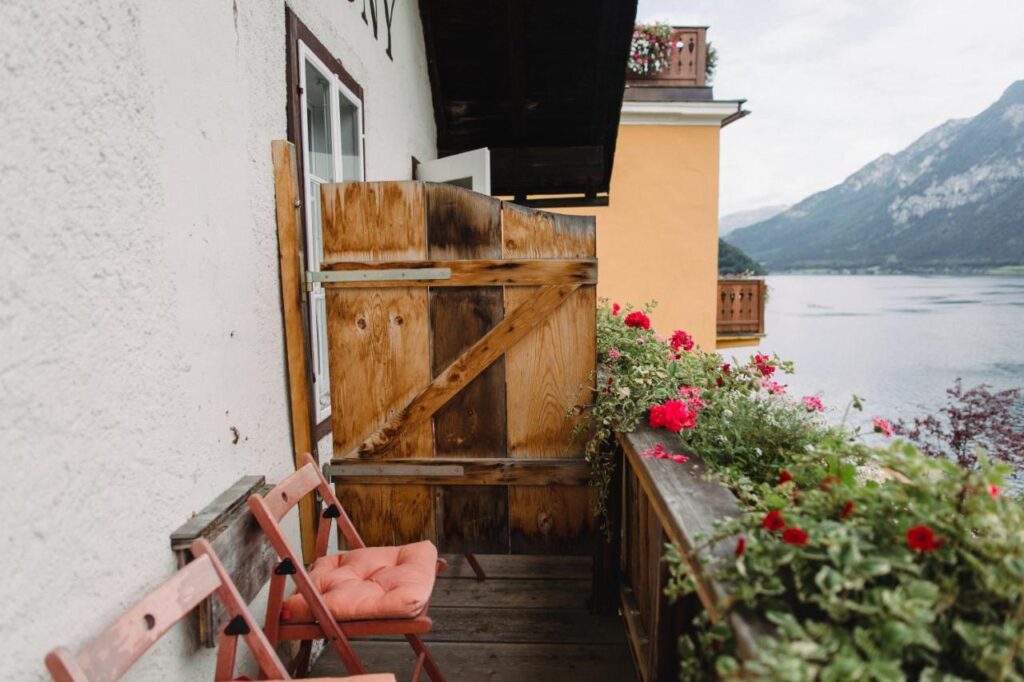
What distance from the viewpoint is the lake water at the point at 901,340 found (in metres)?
27.6

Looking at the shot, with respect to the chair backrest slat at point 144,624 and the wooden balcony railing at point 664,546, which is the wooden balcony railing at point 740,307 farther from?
the chair backrest slat at point 144,624

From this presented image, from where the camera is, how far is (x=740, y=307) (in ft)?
41.8

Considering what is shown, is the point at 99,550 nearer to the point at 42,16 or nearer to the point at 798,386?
the point at 42,16

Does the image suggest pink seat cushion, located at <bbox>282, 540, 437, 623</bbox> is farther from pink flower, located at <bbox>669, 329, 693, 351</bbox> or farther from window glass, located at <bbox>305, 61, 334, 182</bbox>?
window glass, located at <bbox>305, 61, 334, 182</bbox>

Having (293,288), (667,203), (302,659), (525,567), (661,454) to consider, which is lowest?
(525,567)

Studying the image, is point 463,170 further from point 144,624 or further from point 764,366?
point 144,624

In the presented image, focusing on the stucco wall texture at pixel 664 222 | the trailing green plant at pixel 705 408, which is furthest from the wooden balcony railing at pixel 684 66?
the trailing green plant at pixel 705 408

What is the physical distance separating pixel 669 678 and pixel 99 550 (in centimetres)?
158

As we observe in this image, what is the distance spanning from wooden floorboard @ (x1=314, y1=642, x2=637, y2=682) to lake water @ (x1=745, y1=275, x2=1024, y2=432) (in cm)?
136

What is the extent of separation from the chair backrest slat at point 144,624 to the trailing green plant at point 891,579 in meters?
1.13

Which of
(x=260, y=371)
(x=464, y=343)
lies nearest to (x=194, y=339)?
(x=260, y=371)

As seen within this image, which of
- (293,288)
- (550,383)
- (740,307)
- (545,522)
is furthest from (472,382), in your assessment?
(740,307)

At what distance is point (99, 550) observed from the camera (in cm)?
136

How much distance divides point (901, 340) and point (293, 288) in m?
51.2
